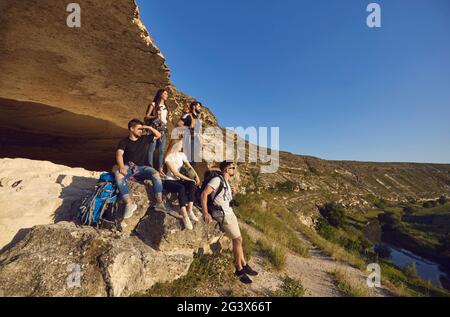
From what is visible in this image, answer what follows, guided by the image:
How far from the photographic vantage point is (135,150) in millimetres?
5992

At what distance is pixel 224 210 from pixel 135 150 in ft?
8.31

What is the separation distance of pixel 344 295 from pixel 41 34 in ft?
32.4

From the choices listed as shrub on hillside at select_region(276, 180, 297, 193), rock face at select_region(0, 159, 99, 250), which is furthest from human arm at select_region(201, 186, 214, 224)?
shrub on hillside at select_region(276, 180, 297, 193)

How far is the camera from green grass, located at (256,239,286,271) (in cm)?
682

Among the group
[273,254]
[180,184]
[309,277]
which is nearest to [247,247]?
[273,254]

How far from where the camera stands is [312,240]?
Answer: 44.6 ft

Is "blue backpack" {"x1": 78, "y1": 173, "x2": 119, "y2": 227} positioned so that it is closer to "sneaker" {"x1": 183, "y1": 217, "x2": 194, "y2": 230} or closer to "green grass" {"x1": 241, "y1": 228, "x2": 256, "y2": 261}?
"sneaker" {"x1": 183, "y1": 217, "x2": 194, "y2": 230}

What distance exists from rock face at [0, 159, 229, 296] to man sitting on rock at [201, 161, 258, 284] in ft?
2.06

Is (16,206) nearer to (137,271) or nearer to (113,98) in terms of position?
(137,271)

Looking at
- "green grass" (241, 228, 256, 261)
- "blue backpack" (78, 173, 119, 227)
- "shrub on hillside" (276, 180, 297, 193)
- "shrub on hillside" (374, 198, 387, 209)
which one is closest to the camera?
"blue backpack" (78, 173, 119, 227)

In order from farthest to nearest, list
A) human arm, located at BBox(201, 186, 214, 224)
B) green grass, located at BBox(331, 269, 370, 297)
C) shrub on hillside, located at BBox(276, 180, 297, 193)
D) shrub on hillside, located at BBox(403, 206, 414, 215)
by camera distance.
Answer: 1. shrub on hillside, located at BBox(403, 206, 414, 215)
2. shrub on hillside, located at BBox(276, 180, 297, 193)
3. green grass, located at BBox(331, 269, 370, 297)
4. human arm, located at BBox(201, 186, 214, 224)

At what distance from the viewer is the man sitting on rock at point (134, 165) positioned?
5539 mm

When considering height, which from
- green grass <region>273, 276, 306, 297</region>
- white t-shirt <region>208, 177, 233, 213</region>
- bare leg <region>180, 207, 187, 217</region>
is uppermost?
white t-shirt <region>208, 177, 233, 213</region>

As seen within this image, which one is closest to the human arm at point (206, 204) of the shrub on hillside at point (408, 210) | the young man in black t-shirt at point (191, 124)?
the young man in black t-shirt at point (191, 124)
